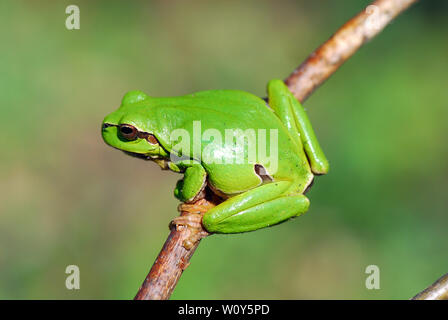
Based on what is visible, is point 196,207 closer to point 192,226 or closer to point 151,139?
point 192,226

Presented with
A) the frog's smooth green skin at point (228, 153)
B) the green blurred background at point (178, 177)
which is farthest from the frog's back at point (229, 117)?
the green blurred background at point (178, 177)

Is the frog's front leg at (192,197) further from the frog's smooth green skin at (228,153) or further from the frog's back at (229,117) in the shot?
the frog's back at (229,117)

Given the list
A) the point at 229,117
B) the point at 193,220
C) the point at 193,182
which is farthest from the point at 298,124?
the point at 193,220

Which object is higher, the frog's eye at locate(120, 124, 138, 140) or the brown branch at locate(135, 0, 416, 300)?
the brown branch at locate(135, 0, 416, 300)

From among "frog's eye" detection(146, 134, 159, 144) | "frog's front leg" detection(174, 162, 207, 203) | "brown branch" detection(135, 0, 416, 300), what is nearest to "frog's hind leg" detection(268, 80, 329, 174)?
"brown branch" detection(135, 0, 416, 300)

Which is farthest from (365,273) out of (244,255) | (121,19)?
(121,19)

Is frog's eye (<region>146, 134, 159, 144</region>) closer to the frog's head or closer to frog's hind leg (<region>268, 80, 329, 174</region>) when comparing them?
the frog's head
